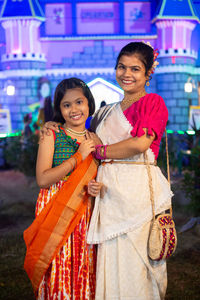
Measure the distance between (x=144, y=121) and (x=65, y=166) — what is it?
474 mm

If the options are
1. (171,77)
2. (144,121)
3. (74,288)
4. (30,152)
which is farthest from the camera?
(171,77)

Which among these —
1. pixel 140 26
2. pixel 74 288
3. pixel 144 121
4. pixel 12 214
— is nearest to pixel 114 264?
pixel 74 288

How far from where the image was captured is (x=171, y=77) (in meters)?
9.27

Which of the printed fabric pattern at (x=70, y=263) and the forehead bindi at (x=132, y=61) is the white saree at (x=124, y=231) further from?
the forehead bindi at (x=132, y=61)

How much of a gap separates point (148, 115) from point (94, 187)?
0.46 meters

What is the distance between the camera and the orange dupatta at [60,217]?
1977 mm

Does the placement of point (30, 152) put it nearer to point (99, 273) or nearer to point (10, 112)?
point (10, 112)

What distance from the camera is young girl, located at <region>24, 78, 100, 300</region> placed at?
1972 mm

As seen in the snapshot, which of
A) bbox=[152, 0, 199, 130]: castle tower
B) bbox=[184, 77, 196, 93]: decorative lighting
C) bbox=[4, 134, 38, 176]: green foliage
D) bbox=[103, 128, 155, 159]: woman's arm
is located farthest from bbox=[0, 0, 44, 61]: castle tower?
bbox=[103, 128, 155, 159]: woman's arm

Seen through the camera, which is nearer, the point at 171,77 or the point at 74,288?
the point at 74,288

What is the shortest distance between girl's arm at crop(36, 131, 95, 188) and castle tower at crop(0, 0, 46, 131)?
7.51 metres

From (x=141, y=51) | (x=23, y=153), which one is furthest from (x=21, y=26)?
(x=141, y=51)

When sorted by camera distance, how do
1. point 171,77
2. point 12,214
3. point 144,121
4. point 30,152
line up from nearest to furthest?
point 144,121, point 12,214, point 30,152, point 171,77

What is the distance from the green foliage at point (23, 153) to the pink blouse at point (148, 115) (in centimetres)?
548
